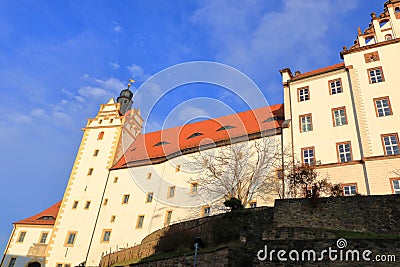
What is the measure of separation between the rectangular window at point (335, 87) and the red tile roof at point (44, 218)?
31406 mm

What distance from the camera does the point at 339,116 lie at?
24922 millimetres

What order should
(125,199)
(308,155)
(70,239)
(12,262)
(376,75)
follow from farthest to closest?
(12,262) < (70,239) < (125,199) < (376,75) < (308,155)

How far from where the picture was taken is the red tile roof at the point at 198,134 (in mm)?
30188

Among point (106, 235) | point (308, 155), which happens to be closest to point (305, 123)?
point (308, 155)

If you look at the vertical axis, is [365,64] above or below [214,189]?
above

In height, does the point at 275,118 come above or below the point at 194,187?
above

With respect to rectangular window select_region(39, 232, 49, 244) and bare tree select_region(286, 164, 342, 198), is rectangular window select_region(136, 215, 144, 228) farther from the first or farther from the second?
bare tree select_region(286, 164, 342, 198)

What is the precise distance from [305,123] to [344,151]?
12.9ft

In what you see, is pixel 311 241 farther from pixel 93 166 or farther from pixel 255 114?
pixel 93 166

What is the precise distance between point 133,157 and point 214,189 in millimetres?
13933

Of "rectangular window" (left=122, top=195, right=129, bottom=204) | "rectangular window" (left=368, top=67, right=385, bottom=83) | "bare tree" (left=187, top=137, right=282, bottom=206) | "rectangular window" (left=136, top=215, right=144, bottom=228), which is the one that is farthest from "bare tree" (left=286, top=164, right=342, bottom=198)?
"rectangular window" (left=122, top=195, right=129, bottom=204)

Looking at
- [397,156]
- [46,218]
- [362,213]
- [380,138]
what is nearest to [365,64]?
[380,138]

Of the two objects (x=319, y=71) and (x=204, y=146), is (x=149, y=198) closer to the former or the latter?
(x=204, y=146)

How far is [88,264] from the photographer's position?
3172 cm
